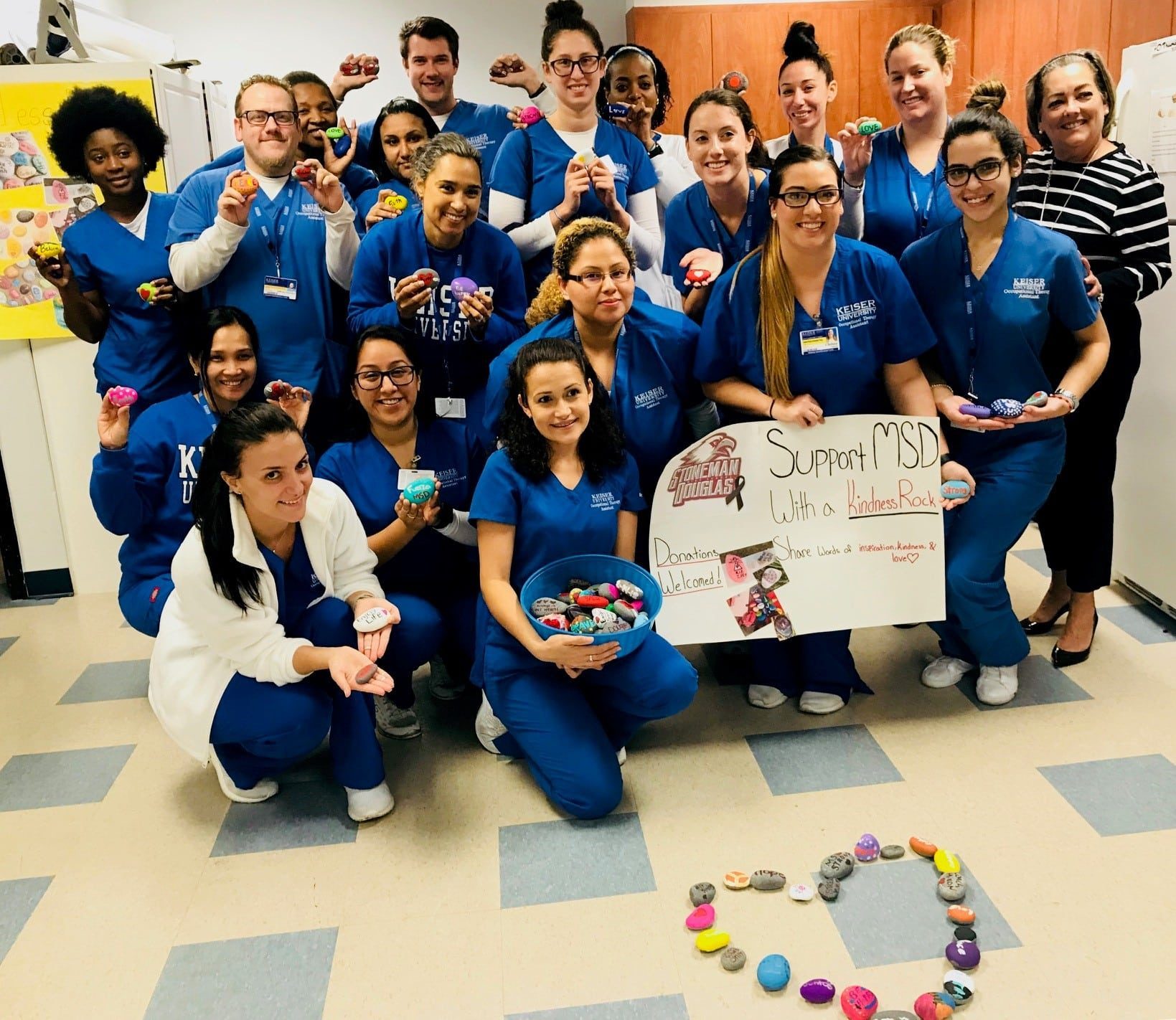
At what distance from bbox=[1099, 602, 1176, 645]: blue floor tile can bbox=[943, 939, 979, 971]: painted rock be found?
65.6 inches

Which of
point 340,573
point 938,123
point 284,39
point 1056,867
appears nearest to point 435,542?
point 340,573

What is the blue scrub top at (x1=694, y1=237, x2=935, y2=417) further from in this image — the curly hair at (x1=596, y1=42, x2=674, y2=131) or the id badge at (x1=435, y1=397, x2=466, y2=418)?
the curly hair at (x1=596, y1=42, x2=674, y2=131)

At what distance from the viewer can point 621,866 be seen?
213cm

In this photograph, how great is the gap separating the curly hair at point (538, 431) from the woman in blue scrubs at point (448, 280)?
366mm

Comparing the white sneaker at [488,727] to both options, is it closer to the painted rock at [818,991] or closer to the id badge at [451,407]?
the id badge at [451,407]

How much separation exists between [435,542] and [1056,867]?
1.70 meters

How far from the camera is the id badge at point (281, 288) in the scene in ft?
9.21

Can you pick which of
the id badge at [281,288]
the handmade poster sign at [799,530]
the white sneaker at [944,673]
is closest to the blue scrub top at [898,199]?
the handmade poster sign at [799,530]

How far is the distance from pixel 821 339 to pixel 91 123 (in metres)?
2.30

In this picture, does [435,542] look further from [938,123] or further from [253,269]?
[938,123]

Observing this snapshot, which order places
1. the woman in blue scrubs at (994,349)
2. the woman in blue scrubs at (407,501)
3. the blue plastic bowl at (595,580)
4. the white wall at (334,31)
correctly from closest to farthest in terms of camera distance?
the blue plastic bowl at (595,580) → the woman in blue scrubs at (994,349) → the woman in blue scrubs at (407,501) → the white wall at (334,31)

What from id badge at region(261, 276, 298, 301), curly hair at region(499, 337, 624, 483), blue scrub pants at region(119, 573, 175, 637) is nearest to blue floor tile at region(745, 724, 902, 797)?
curly hair at region(499, 337, 624, 483)

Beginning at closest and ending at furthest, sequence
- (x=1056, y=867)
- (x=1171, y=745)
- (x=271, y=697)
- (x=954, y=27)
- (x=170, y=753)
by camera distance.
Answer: (x=1056, y=867) < (x=271, y=697) < (x=1171, y=745) < (x=170, y=753) < (x=954, y=27)

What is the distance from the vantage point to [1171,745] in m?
2.48
